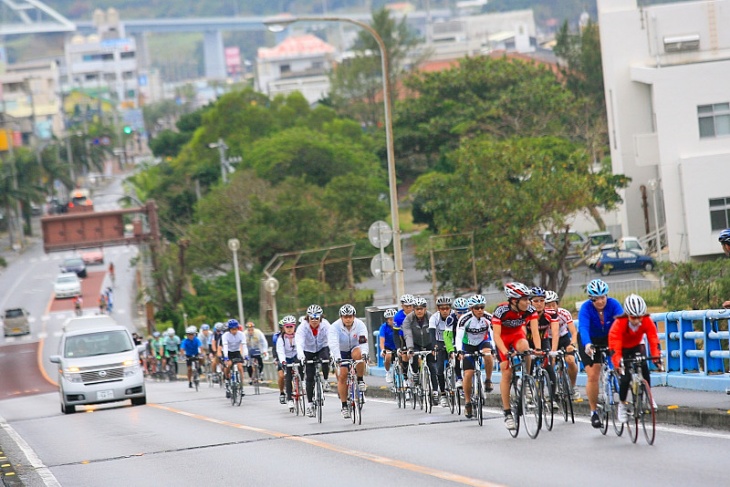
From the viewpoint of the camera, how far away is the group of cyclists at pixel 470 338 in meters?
14.1

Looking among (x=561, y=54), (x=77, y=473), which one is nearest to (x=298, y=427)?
(x=77, y=473)

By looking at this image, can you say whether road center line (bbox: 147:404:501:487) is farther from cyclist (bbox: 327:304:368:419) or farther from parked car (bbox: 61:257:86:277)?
parked car (bbox: 61:257:86:277)

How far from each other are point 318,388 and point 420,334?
178 cm

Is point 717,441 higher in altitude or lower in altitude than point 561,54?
lower

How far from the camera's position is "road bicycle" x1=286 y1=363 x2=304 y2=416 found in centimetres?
2234

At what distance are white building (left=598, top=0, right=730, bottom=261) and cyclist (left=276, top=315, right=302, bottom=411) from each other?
33.2 metres

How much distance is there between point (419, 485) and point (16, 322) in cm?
6670

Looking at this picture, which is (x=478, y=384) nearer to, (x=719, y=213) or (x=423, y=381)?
(x=423, y=381)

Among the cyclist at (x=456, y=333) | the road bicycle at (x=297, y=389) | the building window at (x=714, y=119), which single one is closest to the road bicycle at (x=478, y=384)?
the cyclist at (x=456, y=333)

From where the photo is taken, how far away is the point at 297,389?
22.4 m

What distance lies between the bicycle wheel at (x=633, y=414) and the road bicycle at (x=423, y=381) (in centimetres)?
663

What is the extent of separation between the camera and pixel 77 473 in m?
16.0

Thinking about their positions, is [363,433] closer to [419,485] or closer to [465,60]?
[419,485]

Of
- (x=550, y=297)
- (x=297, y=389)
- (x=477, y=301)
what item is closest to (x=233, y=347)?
(x=297, y=389)
